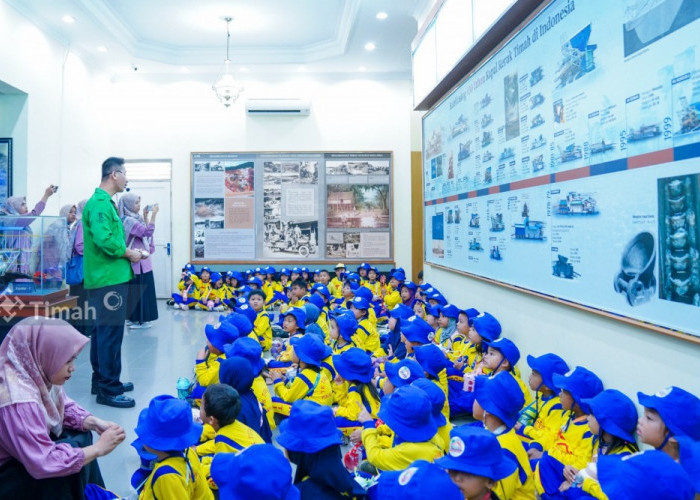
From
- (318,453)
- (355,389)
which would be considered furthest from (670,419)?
→ (355,389)

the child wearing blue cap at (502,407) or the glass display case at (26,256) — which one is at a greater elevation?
the glass display case at (26,256)

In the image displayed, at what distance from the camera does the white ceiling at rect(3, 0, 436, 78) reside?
7.24m

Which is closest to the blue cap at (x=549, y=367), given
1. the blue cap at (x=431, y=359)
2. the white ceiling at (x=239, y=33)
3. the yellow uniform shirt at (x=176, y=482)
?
the blue cap at (x=431, y=359)

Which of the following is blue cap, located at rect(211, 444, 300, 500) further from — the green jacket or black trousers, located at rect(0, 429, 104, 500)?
the green jacket

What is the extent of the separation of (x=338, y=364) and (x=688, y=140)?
2.24 metres

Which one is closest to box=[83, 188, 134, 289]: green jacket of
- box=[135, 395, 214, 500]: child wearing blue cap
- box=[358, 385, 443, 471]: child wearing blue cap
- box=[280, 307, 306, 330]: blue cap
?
box=[280, 307, 306, 330]: blue cap

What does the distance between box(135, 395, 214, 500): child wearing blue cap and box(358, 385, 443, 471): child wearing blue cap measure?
2.65 feet

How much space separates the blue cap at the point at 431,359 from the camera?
3.49 meters

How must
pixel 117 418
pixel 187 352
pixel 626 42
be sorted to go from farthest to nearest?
pixel 187 352 < pixel 117 418 < pixel 626 42

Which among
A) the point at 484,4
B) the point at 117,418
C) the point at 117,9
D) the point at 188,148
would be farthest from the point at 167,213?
the point at 484,4

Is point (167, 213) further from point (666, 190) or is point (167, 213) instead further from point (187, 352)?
point (666, 190)

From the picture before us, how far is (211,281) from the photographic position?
31.8 ft

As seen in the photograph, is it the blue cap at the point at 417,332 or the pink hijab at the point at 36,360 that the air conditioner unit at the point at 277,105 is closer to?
the blue cap at the point at 417,332

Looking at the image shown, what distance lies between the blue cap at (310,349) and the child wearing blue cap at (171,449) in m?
1.40
